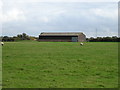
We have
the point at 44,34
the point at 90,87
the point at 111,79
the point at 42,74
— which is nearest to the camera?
the point at 90,87

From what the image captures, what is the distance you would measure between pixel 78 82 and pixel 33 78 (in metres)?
1.86

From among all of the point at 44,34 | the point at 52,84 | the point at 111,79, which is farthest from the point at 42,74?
the point at 44,34

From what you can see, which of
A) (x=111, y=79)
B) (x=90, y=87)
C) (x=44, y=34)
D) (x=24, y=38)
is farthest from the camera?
(x=44, y=34)

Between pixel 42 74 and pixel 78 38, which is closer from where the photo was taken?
pixel 42 74

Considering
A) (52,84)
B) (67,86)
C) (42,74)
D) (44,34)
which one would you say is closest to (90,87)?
(67,86)

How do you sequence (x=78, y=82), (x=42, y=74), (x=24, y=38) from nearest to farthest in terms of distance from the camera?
(x=78, y=82)
(x=42, y=74)
(x=24, y=38)

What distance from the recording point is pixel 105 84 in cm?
866

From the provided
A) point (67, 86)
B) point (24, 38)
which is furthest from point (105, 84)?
point (24, 38)

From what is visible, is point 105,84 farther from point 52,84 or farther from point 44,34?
point 44,34

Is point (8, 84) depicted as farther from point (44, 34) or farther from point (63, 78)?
point (44, 34)

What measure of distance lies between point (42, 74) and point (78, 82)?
2.23m

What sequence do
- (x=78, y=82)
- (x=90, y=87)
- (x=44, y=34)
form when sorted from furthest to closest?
1. (x=44, y=34)
2. (x=78, y=82)
3. (x=90, y=87)

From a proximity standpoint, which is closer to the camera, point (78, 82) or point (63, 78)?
point (78, 82)

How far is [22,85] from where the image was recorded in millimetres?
8352
